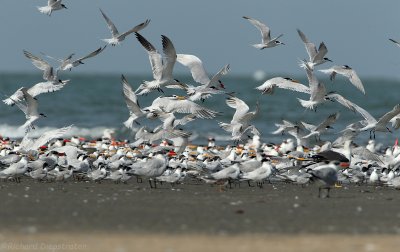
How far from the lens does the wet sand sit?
9281mm

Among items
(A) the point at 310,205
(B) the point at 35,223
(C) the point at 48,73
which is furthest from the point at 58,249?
(C) the point at 48,73

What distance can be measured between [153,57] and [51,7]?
229 cm

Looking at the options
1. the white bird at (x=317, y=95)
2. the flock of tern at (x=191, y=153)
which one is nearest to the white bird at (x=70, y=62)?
the flock of tern at (x=191, y=153)

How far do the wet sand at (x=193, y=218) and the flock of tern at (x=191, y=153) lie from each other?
96 cm

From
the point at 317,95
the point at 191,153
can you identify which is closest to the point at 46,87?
the point at 191,153

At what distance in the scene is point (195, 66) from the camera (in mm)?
20969

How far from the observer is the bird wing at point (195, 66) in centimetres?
2092

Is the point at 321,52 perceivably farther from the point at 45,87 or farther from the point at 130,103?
the point at 45,87

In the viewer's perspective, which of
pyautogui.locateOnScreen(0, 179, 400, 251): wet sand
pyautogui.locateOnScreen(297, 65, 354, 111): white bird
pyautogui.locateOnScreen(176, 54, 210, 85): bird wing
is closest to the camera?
pyautogui.locateOnScreen(0, 179, 400, 251): wet sand

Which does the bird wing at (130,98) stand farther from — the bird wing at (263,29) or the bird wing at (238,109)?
the bird wing at (263,29)

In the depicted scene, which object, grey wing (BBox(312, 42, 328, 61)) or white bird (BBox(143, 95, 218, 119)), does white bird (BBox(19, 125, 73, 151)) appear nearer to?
white bird (BBox(143, 95, 218, 119))

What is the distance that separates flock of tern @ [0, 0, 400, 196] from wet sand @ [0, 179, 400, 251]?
957 millimetres

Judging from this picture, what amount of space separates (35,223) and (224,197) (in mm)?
4121

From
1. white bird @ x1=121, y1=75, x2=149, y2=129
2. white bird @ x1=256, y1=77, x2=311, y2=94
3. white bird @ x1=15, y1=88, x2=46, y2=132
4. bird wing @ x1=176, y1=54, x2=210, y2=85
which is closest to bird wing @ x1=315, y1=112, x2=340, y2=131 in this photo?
white bird @ x1=256, y1=77, x2=311, y2=94
